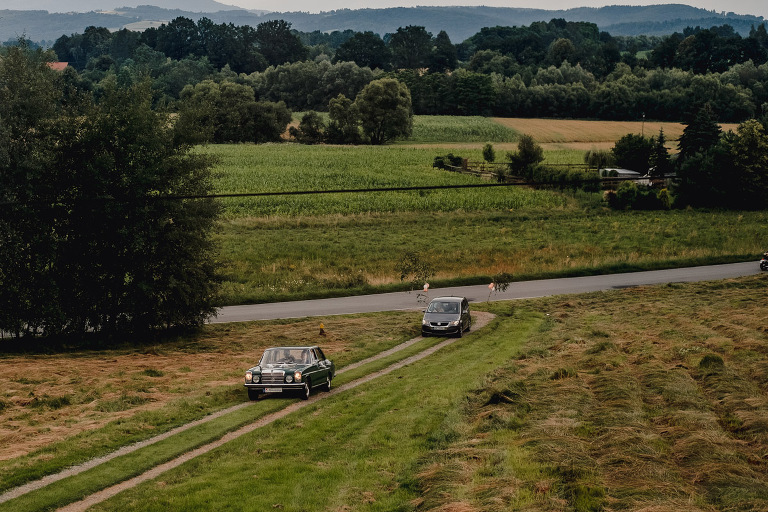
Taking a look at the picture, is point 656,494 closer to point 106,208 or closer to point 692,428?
point 692,428

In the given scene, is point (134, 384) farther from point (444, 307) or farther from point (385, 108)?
point (385, 108)

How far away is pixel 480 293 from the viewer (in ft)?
145

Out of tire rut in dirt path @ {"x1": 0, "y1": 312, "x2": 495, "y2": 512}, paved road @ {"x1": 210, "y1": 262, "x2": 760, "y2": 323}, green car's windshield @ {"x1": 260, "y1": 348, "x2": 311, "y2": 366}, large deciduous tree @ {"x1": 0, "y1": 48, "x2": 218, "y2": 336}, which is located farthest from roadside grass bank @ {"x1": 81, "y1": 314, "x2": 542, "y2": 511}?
paved road @ {"x1": 210, "y1": 262, "x2": 760, "y2": 323}

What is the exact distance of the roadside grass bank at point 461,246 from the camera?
46219 millimetres

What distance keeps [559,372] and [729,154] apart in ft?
216

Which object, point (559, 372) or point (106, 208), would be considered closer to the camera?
point (559, 372)

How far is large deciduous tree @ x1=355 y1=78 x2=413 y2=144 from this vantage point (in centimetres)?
13262

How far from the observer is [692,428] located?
1462cm

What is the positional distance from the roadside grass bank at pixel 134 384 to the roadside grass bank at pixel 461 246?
532 cm

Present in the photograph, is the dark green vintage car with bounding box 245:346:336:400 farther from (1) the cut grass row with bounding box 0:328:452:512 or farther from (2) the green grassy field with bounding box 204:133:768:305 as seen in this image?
(2) the green grassy field with bounding box 204:133:768:305

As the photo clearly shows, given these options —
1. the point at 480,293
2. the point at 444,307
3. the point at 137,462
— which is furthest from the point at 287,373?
the point at 480,293

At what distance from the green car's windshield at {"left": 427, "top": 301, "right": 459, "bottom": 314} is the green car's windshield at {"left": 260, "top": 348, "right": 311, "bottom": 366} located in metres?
12.2

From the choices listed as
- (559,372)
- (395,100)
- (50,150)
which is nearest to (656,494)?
(559,372)

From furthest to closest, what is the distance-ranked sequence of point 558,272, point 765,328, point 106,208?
point 558,272 → point 106,208 → point 765,328
